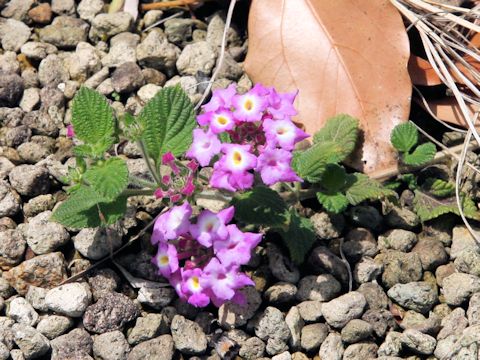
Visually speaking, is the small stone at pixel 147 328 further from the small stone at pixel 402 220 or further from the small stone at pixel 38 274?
the small stone at pixel 402 220

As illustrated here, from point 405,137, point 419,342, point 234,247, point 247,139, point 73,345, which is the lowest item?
point 73,345

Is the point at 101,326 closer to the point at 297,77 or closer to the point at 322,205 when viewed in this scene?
the point at 322,205

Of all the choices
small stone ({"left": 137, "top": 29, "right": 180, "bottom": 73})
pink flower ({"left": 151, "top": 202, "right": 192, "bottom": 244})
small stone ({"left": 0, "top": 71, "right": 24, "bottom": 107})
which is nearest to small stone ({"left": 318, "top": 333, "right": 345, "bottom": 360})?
pink flower ({"left": 151, "top": 202, "right": 192, "bottom": 244})

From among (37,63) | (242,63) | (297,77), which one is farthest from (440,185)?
(37,63)

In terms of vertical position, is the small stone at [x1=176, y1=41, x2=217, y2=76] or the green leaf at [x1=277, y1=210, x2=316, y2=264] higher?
the small stone at [x1=176, y1=41, x2=217, y2=76]

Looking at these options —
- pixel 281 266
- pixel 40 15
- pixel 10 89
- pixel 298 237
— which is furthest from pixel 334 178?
pixel 40 15

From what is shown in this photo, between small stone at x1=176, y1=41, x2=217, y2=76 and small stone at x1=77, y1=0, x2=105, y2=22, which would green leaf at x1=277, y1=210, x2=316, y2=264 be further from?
small stone at x1=77, y1=0, x2=105, y2=22

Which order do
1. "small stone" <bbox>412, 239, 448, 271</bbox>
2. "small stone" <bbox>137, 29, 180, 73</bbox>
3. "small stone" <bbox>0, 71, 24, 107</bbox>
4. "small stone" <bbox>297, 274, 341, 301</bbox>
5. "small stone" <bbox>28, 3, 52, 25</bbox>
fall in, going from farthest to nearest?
1. "small stone" <bbox>28, 3, 52, 25</bbox>
2. "small stone" <bbox>137, 29, 180, 73</bbox>
3. "small stone" <bbox>0, 71, 24, 107</bbox>
4. "small stone" <bbox>412, 239, 448, 271</bbox>
5. "small stone" <bbox>297, 274, 341, 301</bbox>

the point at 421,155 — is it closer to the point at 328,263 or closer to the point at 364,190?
the point at 364,190
